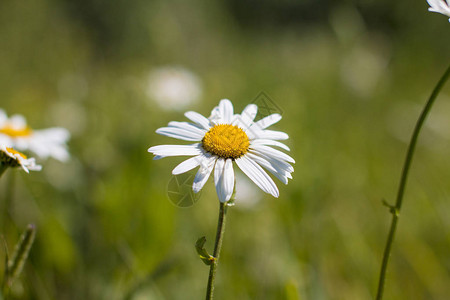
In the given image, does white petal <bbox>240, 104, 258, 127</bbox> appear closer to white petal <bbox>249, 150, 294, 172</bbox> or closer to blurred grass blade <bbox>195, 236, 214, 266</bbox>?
white petal <bbox>249, 150, 294, 172</bbox>

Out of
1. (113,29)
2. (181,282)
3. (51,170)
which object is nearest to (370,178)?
(181,282)

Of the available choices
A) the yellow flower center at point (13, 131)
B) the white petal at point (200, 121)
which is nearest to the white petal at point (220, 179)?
the white petal at point (200, 121)

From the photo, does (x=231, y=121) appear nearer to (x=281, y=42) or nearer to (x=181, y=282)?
(x=181, y=282)

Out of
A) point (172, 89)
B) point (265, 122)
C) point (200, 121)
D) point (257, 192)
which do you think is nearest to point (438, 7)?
point (265, 122)

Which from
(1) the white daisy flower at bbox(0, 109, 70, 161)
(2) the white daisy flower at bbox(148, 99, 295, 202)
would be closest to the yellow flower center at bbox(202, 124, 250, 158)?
(2) the white daisy flower at bbox(148, 99, 295, 202)

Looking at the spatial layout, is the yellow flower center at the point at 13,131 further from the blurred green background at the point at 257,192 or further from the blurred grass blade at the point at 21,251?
the blurred grass blade at the point at 21,251

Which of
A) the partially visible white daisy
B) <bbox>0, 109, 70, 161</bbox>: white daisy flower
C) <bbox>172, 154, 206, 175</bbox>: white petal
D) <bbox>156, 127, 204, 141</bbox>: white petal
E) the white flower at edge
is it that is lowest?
<bbox>172, 154, 206, 175</bbox>: white petal

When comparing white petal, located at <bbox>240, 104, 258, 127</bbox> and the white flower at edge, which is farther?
white petal, located at <bbox>240, 104, 258, 127</bbox>
